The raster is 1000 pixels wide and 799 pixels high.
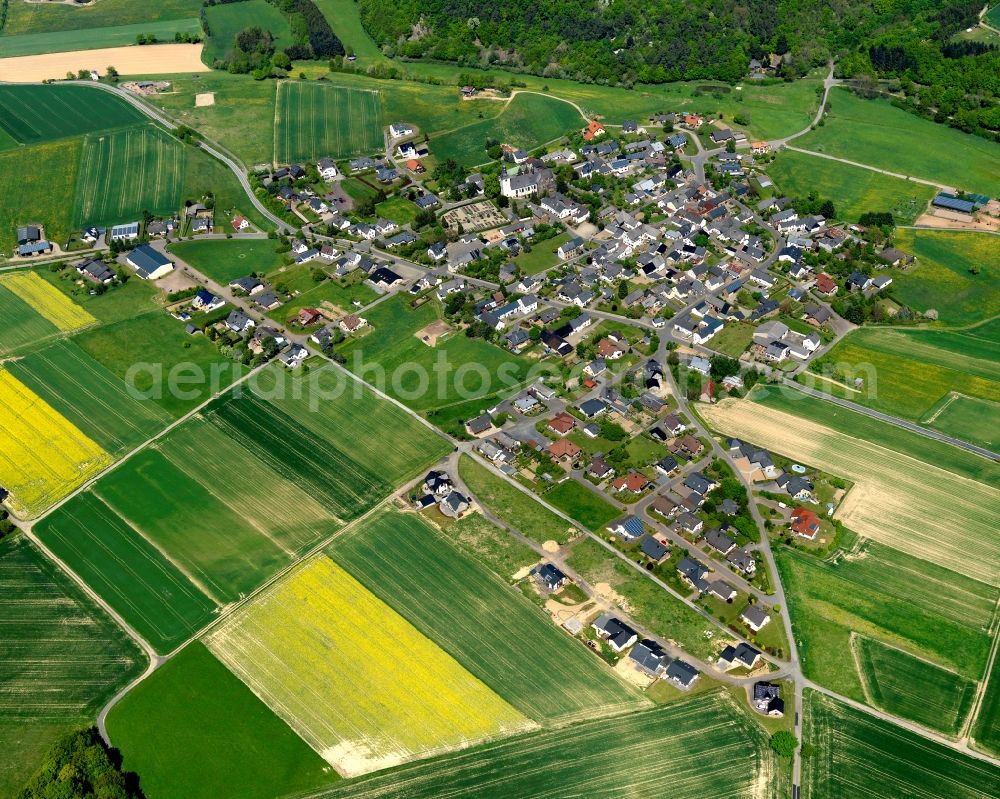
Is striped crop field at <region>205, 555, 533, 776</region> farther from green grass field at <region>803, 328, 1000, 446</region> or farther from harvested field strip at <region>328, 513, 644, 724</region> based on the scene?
green grass field at <region>803, 328, 1000, 446</region>

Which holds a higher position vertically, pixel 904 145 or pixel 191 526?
pixel 904 145

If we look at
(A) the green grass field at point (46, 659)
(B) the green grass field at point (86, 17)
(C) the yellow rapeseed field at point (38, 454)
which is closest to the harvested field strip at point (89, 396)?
(C) the yellow rapeseed field at point (38, 454)

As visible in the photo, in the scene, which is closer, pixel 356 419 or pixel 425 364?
pixel 356 419

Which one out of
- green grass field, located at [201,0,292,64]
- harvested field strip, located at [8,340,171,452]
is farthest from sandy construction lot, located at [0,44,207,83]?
harvested field strip, located at [8,340,171,452]

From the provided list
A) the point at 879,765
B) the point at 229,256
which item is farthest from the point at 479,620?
the point at 229,256

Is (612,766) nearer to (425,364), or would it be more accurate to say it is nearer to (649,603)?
(649,603)

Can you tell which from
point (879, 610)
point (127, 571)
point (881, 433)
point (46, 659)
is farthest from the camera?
point (881, 433)

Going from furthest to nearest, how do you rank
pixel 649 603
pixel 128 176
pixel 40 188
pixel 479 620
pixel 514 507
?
pixel 128 176
pixel 40 188
pixel 514 507
pixel 649 603
pixel 479 620
